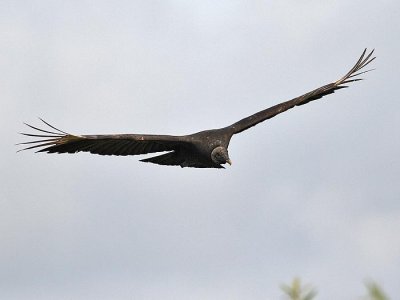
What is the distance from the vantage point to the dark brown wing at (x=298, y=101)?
16.9 m

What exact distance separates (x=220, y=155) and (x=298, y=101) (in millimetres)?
3090

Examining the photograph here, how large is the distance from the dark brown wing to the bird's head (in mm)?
898

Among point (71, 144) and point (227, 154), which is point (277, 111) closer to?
point (227, 154)

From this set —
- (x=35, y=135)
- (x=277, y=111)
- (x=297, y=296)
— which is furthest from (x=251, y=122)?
(x=297, y=296)

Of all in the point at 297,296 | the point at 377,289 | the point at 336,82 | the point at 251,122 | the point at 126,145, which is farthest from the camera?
the point at 336,82

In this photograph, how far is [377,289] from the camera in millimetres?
1069

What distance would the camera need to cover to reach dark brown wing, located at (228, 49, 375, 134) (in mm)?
16922

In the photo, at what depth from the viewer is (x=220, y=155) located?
15.8m

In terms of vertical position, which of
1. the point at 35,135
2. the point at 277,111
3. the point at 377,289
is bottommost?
the point at 377,289

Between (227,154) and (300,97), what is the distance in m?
3.03

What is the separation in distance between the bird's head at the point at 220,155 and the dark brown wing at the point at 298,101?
90 cm

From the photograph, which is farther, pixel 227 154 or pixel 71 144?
pixel 227 154

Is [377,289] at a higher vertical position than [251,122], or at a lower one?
lower

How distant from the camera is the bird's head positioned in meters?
15.7
